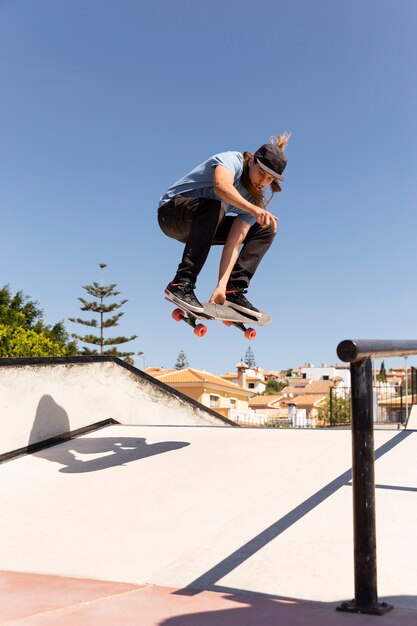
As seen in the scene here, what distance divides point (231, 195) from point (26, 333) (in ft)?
64.4

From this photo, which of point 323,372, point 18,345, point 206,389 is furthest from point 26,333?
point 323,372

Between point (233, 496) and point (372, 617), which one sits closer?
point (372, 617)

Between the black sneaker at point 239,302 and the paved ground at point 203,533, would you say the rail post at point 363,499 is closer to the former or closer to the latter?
the paved ground at point 203,533

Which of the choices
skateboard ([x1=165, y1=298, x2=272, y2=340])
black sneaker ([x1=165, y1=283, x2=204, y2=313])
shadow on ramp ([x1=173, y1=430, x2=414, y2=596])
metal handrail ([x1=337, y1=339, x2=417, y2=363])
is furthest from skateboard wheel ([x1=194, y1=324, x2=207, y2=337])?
metal handrail ([x1=337, y1=339, x2=417, y2=363])

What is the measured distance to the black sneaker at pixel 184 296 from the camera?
472cm

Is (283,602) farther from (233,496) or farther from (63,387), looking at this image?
(63,387)

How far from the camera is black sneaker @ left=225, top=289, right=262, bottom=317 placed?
201 inches

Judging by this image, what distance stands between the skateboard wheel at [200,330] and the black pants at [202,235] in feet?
1.36

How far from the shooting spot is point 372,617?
82.1 inches

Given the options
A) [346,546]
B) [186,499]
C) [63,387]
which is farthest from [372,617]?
[63,387]

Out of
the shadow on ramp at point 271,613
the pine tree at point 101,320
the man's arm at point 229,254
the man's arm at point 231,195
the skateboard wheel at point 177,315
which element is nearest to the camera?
the shadow on ramp at point 271,613

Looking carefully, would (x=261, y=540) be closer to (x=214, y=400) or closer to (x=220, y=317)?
(x=220, y=317)

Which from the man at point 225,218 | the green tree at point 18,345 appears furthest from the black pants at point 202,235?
the green tree at point 18,345

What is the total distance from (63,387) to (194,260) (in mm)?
2789
